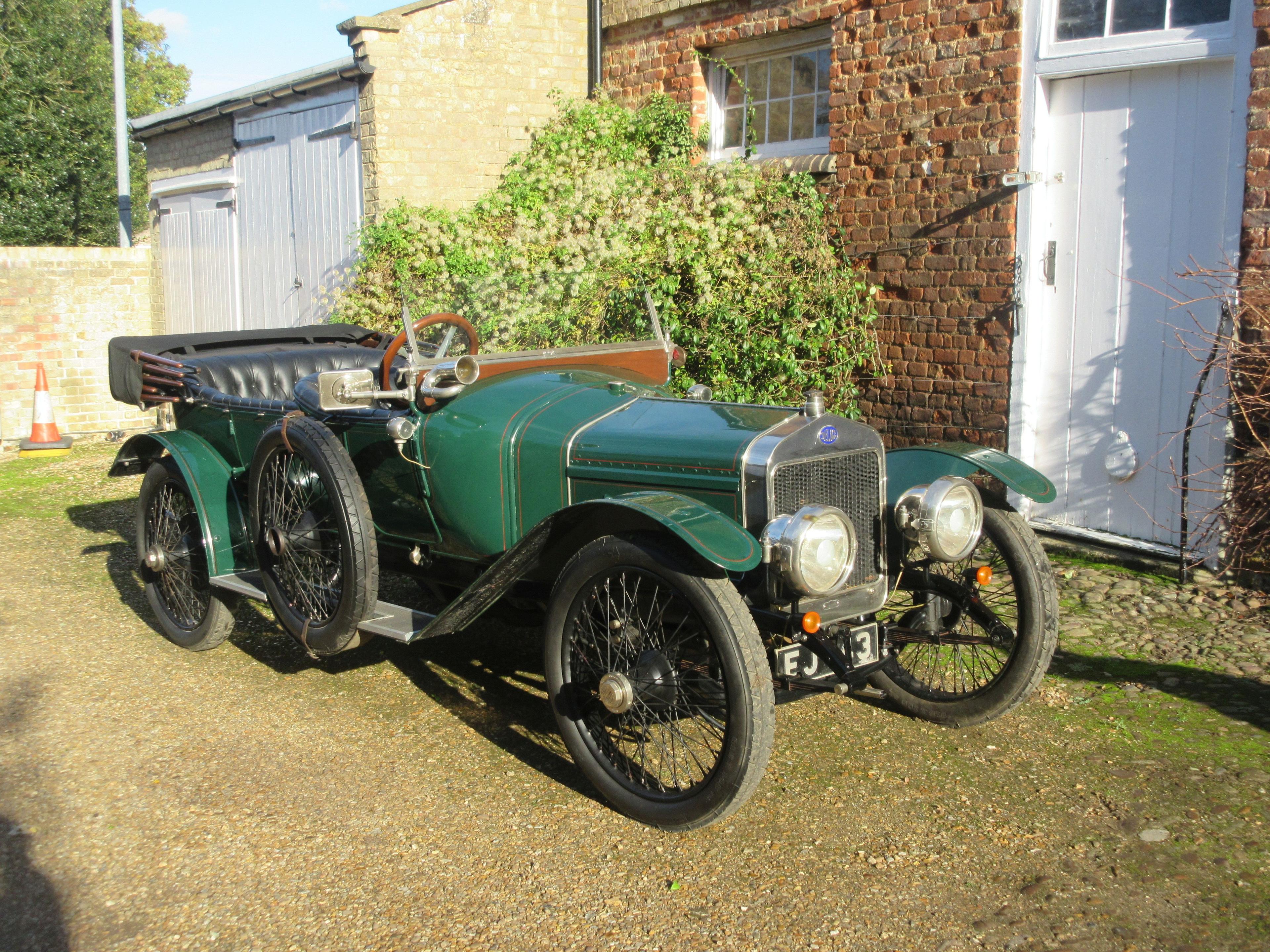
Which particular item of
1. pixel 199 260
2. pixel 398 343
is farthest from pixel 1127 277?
pixel 199 260

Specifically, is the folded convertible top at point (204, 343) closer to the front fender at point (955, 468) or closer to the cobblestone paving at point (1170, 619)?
the front fender at point (955, 468)

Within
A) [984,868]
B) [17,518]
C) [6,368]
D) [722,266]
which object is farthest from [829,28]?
[6,368]

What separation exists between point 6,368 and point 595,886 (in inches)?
430

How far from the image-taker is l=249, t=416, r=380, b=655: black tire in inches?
153

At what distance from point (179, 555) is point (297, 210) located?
245 inches

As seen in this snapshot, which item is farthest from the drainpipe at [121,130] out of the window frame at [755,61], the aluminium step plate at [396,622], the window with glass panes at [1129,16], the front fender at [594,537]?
the front fender at [594,537]

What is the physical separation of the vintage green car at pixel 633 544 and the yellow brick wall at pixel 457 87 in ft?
15.6

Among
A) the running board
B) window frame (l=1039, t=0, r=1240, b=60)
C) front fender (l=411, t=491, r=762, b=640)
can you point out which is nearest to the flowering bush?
window frame (l=1039, t=0, r=1240, b=60)

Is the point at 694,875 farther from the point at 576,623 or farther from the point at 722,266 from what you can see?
the point at 722,266

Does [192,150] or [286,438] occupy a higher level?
[192,150]

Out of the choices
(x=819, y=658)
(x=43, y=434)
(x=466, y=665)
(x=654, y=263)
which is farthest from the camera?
(x=43, y=434)

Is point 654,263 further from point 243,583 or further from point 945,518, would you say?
point 945,518

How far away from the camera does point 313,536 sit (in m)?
4.23

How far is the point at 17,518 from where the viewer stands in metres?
7.71
